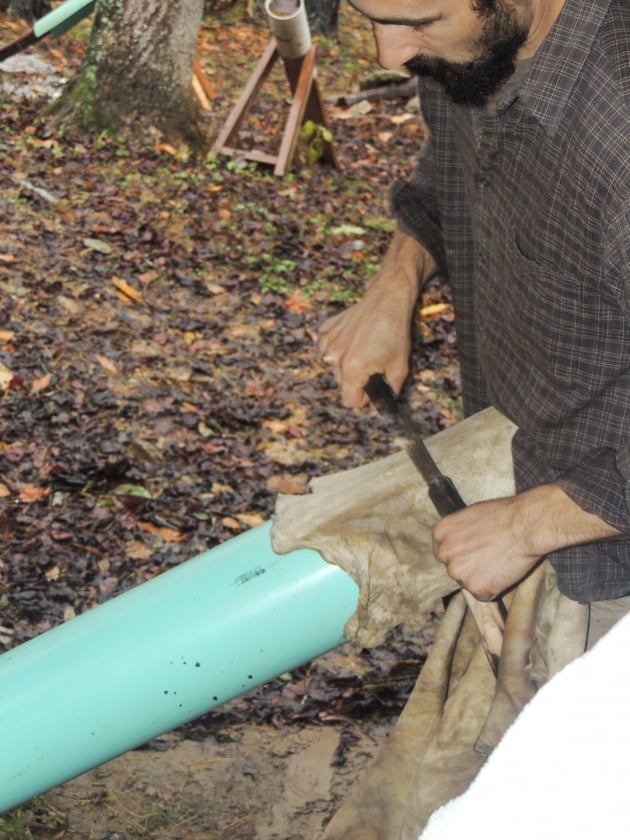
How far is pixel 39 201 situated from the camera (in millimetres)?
6562

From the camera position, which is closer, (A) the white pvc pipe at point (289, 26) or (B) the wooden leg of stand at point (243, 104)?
(A) the white pvc pipe at point (289, 26)

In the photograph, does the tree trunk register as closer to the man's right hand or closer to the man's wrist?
the man's right hand

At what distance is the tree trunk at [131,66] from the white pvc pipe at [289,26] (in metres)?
0.85

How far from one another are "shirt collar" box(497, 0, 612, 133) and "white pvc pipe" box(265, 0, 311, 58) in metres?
5.39

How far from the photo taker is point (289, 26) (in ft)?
22.9

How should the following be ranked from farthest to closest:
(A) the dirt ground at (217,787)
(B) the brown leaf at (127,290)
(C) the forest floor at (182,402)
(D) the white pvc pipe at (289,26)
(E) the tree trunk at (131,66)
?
1. (E) the tree trunk at (131,66)
2. (D) the white pvc pipe at (289,26)
3. (B) the brown leaf at (127,290)
4. (C) the forest floor at (182,402)
5. (A) the dirt ground at (217,787)

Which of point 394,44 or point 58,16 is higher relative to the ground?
point 394,44

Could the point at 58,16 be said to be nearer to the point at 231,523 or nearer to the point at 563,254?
the point at 231,523

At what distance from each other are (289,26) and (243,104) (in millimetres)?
1166

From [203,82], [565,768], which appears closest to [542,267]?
[565,768]

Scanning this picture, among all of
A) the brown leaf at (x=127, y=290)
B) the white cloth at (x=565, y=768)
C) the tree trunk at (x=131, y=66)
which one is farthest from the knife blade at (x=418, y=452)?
the tree trunk at (x=131, y=66)

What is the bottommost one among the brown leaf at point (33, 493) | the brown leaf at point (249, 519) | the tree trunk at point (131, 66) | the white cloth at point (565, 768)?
the brown leaf at point (249, 519)

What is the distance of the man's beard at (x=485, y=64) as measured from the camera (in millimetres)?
1867

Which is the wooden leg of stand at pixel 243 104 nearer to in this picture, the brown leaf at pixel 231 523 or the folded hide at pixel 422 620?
the brown leaf at pixel 231 523
